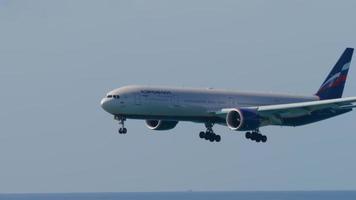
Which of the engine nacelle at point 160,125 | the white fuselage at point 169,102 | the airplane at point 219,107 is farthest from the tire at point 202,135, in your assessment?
the white fuselage at point 169,102

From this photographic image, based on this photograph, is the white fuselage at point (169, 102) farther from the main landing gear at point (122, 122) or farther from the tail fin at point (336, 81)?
the tail fin at point (336, 81)

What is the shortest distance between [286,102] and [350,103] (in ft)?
28.1

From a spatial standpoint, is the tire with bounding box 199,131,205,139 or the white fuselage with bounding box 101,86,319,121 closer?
the white fuselage with bounding box 101,86,319,121

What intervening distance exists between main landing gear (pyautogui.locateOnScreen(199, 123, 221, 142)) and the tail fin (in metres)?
15.3

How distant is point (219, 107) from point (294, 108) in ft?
25.0

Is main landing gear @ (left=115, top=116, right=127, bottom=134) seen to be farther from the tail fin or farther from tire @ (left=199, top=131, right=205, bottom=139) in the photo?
the tail fin

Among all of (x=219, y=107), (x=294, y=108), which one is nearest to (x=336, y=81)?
(x=294, y=108)

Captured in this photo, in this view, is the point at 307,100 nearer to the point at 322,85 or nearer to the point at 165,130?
the point at 322,85

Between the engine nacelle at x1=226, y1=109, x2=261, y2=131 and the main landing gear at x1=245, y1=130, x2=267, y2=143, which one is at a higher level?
the main landing gear at x1=245, y1=130, x2=267, y2=143

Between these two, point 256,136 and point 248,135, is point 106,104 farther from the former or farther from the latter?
point 256,136

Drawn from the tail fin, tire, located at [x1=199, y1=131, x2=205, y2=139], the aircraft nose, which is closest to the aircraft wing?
tire, located at [x1=199, y1=131, x2=205, y2=139]

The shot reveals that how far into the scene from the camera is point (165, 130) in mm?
98188

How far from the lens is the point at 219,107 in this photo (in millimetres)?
93812

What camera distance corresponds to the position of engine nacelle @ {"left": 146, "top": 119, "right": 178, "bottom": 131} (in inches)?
3836
